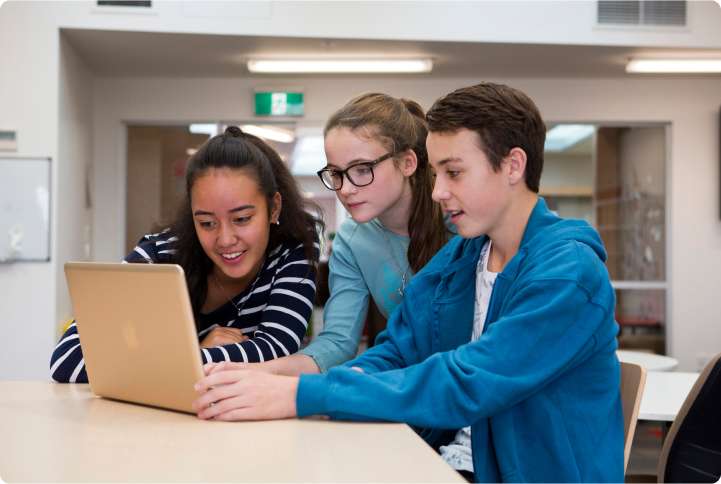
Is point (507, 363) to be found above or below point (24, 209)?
below

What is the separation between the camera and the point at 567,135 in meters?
6.56

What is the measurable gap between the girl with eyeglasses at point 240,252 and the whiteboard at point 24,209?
3222 mm

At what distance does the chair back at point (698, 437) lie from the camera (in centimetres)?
180

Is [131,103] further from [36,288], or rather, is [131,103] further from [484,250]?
[484,250]

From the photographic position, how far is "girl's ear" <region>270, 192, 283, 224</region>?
197cm

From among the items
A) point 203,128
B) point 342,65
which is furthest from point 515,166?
point 203,128

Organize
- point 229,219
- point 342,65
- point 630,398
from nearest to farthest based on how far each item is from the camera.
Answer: point 630,398
point 229,219
point 342,65

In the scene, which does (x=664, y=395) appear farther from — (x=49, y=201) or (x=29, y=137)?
(x=29, y=137)

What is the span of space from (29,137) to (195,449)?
14.3ft

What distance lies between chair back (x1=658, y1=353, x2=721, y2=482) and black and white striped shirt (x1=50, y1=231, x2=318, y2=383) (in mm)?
917

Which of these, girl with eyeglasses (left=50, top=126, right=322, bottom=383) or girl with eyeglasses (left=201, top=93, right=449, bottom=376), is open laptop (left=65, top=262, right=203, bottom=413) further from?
girl with eyeglasses (left=201, top=93, right=449, bottom=376)

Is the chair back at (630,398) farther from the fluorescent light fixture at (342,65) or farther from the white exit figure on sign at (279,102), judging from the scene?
the white exit figure on sign at (279,102)

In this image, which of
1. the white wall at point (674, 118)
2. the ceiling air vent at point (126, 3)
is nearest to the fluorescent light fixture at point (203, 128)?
the white wall at point (674, 118)

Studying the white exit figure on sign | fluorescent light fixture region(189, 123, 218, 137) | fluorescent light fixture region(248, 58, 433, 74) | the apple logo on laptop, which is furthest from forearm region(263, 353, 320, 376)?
fluorescent light fixture region(189, 123, 218, 137)
